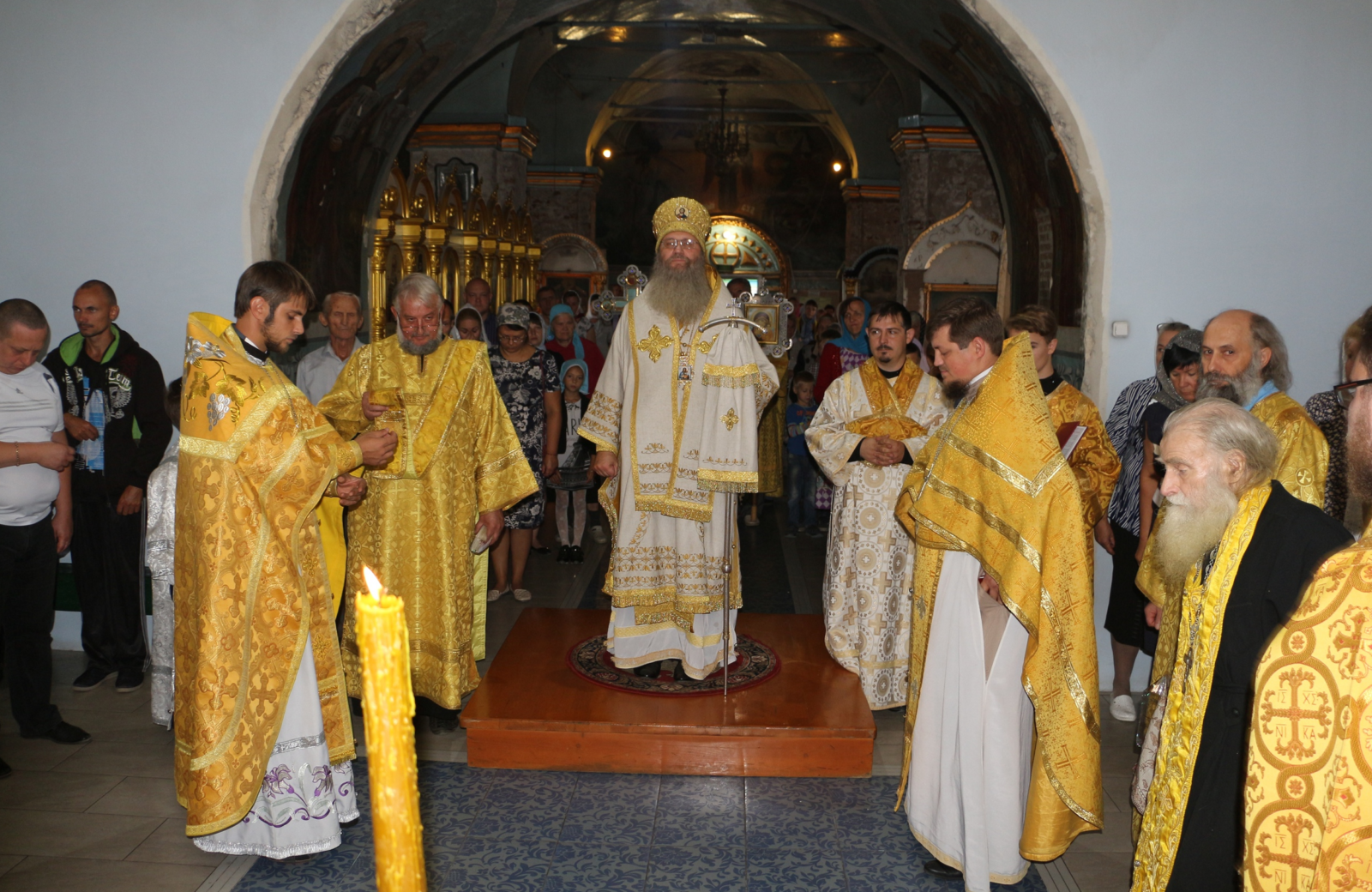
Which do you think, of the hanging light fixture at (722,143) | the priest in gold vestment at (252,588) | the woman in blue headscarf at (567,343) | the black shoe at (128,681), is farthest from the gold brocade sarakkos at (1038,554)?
the hanging light fixture at (722,143)

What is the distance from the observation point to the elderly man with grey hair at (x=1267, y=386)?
10.2ft

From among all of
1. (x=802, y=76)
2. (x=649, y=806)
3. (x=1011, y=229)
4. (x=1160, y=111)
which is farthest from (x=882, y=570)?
(x=802, y=76)

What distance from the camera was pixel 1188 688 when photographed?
2273 mm

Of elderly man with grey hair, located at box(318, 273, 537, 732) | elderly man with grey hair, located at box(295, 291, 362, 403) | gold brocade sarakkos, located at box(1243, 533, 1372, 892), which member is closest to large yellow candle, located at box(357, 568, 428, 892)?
gold brocade sarakkos, located at box(1243, 533, 1372, 892)

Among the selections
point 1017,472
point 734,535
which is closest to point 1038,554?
point 1017,472

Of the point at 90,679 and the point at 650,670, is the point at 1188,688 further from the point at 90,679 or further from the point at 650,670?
the point at 90,679

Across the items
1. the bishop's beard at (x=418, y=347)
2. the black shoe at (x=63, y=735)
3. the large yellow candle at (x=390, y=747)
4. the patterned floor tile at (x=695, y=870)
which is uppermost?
the bishop's beard at (x=418, y=347)

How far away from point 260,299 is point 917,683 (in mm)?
2396

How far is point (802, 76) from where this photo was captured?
18.3 metres

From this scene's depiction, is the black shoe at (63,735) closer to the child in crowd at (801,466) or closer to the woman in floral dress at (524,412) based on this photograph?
the woman in floral dress at (524,412)

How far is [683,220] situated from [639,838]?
2.48 meters

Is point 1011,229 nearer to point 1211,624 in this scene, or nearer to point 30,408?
A: point 1211,624

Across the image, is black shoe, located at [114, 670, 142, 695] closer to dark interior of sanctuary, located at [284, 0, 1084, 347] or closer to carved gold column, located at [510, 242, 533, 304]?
dark interior of sanctuary, located at [284, 0, 1084, 347]

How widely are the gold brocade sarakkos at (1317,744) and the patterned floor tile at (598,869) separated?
201 cm
